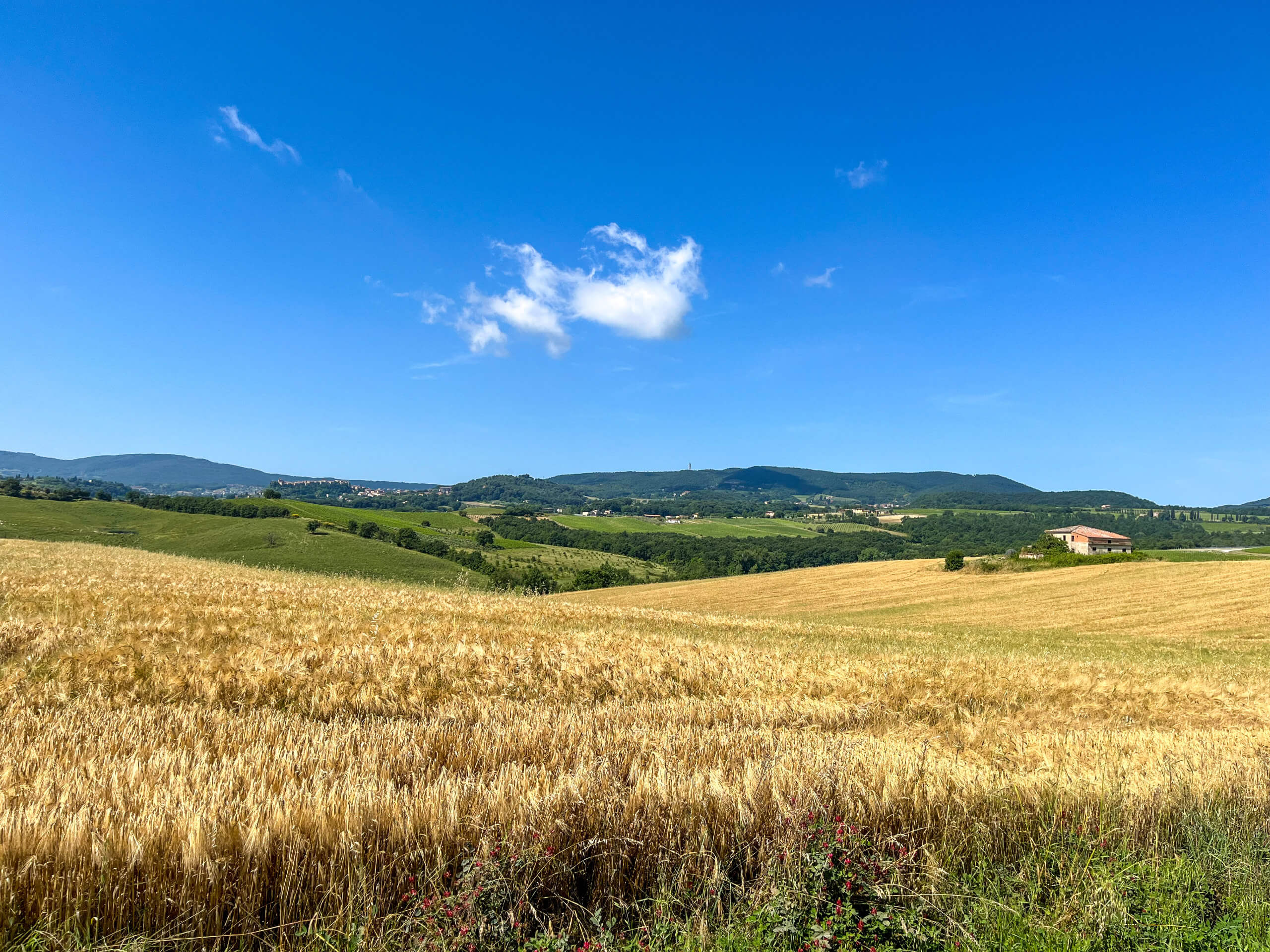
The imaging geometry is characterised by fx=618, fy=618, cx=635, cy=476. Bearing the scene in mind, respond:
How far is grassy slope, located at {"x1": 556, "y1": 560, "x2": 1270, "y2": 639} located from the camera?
36500mm

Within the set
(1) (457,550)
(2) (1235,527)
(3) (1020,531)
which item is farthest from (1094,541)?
(1) (457,550)

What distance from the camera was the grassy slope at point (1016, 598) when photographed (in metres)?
36.5

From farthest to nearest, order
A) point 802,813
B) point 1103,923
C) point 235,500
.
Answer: point 235,500 → point 802,813 → point 1103,923

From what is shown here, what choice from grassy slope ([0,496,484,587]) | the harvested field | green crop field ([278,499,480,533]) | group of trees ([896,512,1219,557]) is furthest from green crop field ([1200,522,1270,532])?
green crop field ([278,499,480,533])

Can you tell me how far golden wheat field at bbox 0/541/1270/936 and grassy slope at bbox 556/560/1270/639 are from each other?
23186 millimetres

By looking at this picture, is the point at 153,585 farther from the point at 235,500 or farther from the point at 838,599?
the point at 235,500

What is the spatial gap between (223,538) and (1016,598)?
102837 mm

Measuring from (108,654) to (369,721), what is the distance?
13.5 ft

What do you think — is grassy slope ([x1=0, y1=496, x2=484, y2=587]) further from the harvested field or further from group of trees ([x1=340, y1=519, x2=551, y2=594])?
the harvested field

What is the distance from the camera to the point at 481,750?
16.8ft

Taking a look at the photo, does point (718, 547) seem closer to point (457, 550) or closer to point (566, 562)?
point (566, 562)

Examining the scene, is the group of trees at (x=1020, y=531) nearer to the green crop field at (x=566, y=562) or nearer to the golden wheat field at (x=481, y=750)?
the green crop field at (x=566, y=562)

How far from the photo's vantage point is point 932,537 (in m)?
164

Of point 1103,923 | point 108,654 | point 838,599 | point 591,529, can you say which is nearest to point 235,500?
point 591,529
